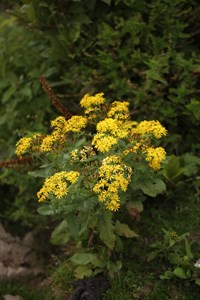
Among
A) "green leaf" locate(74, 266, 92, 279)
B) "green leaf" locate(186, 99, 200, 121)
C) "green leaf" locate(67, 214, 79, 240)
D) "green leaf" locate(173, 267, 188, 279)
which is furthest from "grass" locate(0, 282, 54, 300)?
"green leaf" locate(186, 99, 200, 121)

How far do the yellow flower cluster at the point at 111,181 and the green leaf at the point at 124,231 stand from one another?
69cm

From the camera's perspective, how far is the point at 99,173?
2.75 metres

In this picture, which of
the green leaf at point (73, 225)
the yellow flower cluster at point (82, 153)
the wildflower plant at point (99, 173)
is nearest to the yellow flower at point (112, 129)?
the wildflower plant at point (99, 173)

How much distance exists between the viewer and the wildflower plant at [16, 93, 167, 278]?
2.81m

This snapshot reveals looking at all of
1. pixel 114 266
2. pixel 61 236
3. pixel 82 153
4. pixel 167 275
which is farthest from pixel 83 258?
pixel 82 153

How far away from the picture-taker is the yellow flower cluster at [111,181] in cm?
272

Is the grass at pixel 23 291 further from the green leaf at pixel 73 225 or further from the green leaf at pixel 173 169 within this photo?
the green leaf at pixel 173 169

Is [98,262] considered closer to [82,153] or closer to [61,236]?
[61,236]

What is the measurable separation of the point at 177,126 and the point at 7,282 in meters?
2.20

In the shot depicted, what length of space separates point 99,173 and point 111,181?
0.09 meters

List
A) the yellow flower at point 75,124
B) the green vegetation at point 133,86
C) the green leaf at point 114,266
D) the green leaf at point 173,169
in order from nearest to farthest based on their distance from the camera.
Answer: the yellow flower at point 75,124
the green leaf at point 114,266
the green vegetation at point 133,86
the green leaf at point 173,169

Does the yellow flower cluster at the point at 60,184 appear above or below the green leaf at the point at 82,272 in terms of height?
above

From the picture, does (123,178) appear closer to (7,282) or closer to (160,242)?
(160,242)

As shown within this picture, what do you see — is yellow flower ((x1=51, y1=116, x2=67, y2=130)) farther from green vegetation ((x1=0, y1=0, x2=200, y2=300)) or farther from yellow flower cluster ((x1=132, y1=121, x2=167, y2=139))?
yellow flower cluster ((x1=132, y1=121, x2=167, y2=139))
